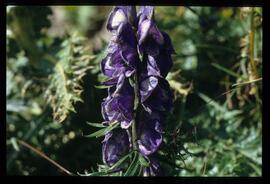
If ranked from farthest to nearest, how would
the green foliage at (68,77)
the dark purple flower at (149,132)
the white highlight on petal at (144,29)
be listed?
the green foliage at (68,77)
the dark purple flower at (149,132)
the white highlight on petal at (144,29)

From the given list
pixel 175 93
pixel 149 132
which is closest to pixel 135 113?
pixel 149 132

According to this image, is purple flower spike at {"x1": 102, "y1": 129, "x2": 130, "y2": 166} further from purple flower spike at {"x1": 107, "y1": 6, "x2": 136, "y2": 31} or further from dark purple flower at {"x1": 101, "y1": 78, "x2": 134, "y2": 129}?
purple flower spike at {"x1": 107, "y1": 6, "x2": 136, "y2": 31}

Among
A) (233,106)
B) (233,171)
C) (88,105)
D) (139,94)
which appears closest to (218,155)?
(233,171)

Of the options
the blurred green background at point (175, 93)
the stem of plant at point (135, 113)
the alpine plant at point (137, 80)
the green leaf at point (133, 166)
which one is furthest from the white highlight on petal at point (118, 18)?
the blurred green background at point (175, 93)

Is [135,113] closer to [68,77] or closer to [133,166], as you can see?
[133,166]

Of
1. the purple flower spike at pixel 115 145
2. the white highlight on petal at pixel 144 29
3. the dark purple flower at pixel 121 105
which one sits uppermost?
the white highlight on petal at pixel 144 29

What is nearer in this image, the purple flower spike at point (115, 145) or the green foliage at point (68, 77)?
the purple flower spike at point (115, 145)

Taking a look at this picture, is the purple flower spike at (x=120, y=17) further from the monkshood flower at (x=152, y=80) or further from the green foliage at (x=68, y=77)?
the green foliage at (x=68, y=77)

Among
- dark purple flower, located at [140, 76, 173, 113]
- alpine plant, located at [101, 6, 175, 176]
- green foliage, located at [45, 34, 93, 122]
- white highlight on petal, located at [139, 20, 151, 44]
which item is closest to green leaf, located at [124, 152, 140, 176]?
alpine plant, located at [101, 6, 175, 176]
